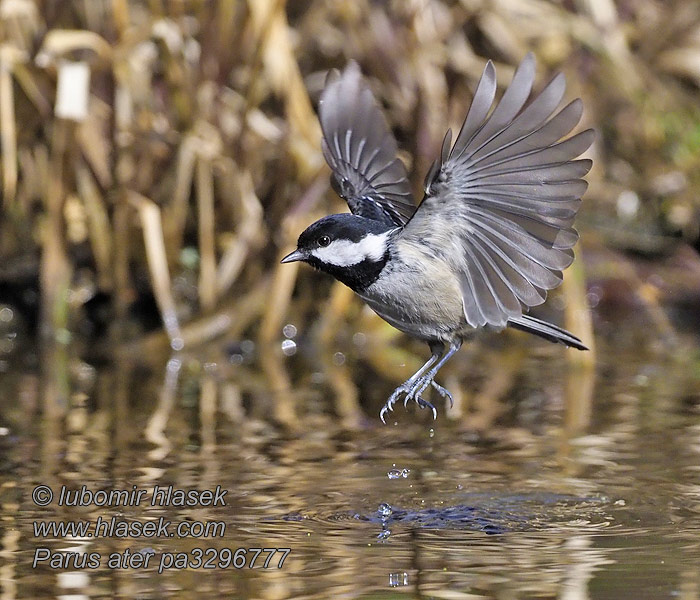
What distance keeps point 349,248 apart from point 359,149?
3.05 feet

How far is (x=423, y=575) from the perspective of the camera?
342 centimetres

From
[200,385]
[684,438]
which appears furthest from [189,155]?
[684,438]

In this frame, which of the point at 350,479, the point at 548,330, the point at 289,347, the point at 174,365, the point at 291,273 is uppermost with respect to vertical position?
the point at 291,273

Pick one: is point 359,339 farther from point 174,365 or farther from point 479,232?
point 479,232

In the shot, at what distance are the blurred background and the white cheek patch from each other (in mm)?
796

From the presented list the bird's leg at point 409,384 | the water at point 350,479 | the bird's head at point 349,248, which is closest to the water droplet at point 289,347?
the water at point 350,479

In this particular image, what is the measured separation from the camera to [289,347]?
7586 mm

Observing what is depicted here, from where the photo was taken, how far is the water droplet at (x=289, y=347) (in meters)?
7.45

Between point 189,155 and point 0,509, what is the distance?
342 cm

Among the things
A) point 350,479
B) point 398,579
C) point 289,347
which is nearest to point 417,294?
point 350,479

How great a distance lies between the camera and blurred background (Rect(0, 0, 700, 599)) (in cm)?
487

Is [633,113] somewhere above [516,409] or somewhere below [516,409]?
above

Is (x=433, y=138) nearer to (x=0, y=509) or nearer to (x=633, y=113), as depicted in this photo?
(x=633, y=113)

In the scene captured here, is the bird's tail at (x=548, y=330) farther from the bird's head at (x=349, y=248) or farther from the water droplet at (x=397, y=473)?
the water droplet at (x=397, y=473)
